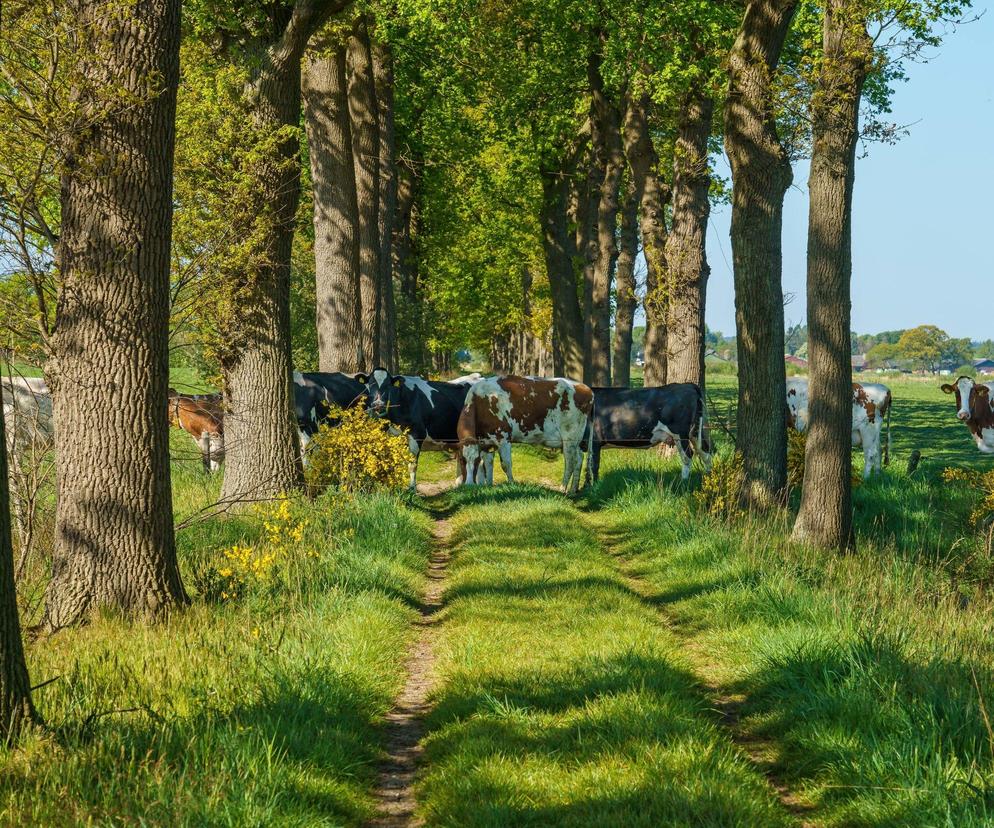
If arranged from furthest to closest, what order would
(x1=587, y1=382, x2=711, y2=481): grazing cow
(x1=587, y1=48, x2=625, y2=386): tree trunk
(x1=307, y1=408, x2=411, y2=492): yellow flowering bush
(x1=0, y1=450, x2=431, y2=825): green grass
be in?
(x1=587, y1=48, x2=625, y2=386): tree trunk, (x1=587, y1=382, x2=711, y2=481): grazing cow, (x1=307, y1=408, x2=411, y2=492): yellow flowering bush, (x1=0, y1=450, x2=431, y2=825): green grass

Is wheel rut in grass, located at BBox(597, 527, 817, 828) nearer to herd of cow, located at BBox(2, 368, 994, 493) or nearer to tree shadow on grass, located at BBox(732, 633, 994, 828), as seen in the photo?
tree shadow on grass, located at BBox(732, 633, 994, 828)

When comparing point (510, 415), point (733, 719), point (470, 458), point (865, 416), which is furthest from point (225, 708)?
point (865, 416)

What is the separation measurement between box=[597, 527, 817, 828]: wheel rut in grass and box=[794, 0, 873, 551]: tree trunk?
3060mm

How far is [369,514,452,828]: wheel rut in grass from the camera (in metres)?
5.93

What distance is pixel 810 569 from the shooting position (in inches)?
432

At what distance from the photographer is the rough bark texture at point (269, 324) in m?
13.7

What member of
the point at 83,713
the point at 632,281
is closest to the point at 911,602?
the point at 83,713

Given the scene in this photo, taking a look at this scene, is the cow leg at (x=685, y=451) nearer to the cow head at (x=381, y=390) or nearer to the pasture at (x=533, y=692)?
the cow head at (x=381, y=390)

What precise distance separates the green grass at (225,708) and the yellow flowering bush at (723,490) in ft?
18.0

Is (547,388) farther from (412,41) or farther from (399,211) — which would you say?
(399,211)

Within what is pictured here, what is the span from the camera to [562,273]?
116 ft

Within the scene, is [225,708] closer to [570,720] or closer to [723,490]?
[570,720]

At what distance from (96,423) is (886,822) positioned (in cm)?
640

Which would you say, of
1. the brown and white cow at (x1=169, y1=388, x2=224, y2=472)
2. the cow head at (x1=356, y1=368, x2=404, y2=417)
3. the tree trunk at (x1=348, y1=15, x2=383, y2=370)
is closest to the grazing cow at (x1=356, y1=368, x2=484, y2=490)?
the cow head at (x1=356, y1=368, x2=404, y2=417)
